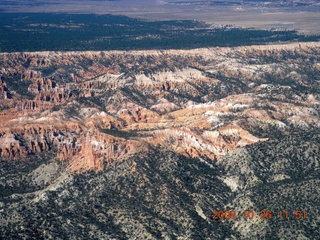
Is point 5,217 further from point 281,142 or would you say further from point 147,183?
point 281,142

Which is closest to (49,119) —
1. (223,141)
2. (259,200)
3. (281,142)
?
(223,141)

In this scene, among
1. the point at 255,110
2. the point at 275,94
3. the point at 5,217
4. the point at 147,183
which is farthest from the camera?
the point at 275,94

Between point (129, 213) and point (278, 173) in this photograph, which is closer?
point (129, 213)

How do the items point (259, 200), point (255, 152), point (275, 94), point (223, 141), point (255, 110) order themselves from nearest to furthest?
1. point (259, 200)
2. point (255, 152)
3. point (223, 141)
4. point (255, 110)
5. point (275, 94)

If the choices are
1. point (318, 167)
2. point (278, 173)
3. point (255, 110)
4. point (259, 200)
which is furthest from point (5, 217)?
point (255, 110)

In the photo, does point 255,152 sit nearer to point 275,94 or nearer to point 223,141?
point 223,141
